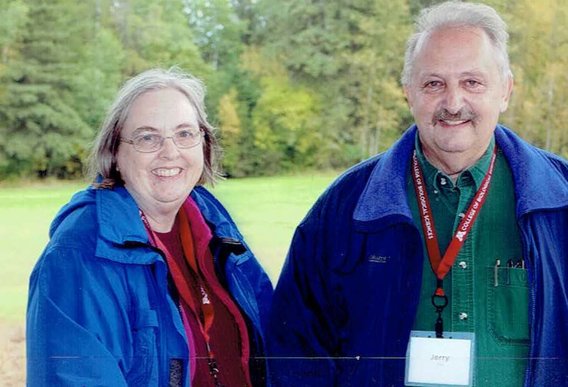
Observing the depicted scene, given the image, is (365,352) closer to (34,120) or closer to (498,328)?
(498,328)

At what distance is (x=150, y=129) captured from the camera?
1.88m

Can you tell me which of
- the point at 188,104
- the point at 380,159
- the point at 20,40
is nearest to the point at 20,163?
the point at 20,40

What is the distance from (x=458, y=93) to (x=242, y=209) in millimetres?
1256

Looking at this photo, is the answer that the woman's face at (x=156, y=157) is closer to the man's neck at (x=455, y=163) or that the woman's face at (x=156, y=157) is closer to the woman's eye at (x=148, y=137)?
the woman's eye at (x=148, y=137)

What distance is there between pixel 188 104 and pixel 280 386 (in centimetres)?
69

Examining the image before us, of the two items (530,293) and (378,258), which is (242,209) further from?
(530,293)

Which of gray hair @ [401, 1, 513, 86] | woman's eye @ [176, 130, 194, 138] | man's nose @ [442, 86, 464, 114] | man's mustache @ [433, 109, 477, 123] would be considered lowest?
woman's eye @ [176, 130, 194, 138]

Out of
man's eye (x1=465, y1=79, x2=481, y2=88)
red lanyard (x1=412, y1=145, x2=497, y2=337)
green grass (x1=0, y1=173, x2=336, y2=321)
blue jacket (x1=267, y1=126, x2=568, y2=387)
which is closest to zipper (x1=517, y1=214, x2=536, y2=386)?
blue jacket (x1=267, y1=126, x2=568, y2=387)

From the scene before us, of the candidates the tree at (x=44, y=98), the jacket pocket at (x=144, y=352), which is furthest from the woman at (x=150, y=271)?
the tree at (x=44, y=98)

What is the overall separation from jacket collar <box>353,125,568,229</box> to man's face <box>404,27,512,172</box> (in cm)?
7

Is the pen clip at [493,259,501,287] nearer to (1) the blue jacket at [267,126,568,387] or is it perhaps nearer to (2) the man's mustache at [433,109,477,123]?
(1) the blue jacket at [267,126,568,387]

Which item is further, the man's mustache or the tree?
the tree

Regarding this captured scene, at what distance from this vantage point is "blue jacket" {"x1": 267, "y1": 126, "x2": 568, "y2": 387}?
1.83 meters

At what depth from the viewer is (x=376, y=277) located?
1937mm
